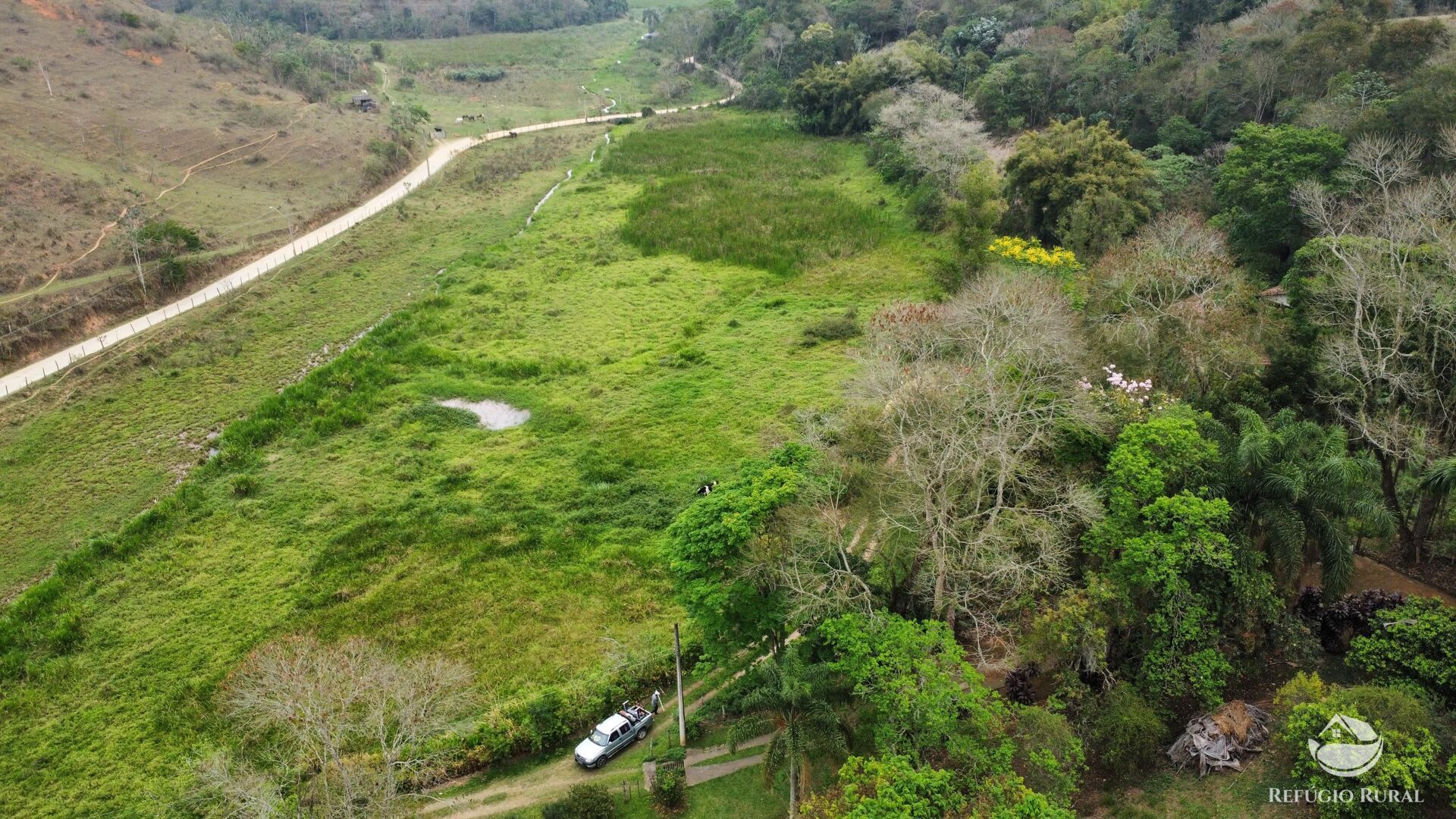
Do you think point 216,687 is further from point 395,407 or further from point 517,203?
point 517,203

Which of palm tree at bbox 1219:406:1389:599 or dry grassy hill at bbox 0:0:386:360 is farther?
dry grassy hill at bbox 0:0:386:360

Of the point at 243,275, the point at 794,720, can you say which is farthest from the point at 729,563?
the point at 243,275

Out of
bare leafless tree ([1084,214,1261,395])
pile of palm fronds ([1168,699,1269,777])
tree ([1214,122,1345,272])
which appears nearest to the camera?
pile of palm fronds ([1168,699,1269,777])

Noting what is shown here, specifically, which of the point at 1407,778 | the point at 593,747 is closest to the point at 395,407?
the point at 593,747

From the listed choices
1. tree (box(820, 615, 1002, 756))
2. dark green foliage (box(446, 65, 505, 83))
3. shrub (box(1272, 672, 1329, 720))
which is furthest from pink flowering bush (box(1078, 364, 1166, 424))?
dark green foliage (box(446, 65, 505, 83))

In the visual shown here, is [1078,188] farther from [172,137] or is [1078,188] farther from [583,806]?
[172,137]

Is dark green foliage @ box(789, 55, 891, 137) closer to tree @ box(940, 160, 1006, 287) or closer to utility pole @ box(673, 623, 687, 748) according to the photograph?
tree @ box(940, 160, 1006, 287)
